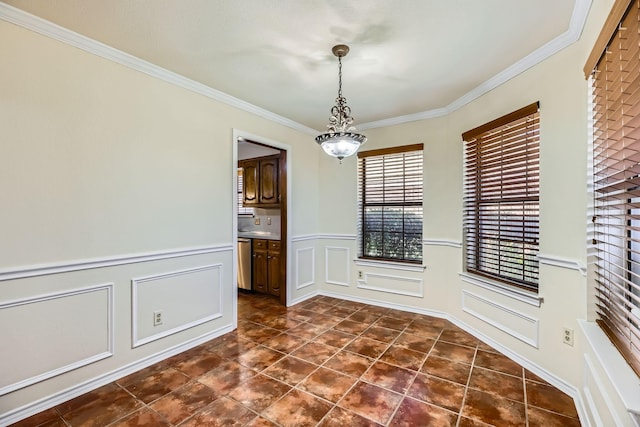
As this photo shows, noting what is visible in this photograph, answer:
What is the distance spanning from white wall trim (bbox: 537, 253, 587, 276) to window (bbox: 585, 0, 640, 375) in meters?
0.20

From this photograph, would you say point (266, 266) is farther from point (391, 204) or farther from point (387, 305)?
point (391, 204)

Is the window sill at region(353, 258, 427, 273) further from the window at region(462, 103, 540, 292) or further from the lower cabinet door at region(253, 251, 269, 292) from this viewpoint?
the lower cabinet door at region(253, 251, 269, 292)

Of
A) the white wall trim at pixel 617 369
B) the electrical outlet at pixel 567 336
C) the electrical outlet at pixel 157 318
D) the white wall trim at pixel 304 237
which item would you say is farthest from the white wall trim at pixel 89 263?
the electrical outlet at pixel 567 336

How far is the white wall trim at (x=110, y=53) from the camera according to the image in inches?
73.4

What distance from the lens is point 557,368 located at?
2.21 m

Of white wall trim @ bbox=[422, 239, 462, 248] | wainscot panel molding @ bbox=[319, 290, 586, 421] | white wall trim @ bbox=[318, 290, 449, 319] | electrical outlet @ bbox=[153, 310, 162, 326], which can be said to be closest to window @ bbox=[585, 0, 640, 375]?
wainscot panel molding @ bbox=[319, 290, 586, 421]

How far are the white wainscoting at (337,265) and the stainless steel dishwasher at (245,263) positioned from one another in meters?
1.23

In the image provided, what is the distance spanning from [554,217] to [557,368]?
1121mm

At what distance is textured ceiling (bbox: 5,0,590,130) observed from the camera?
1.82 m

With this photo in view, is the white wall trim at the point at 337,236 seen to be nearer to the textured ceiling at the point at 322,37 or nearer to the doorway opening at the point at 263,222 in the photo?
the doorway opening at the point at 263,222

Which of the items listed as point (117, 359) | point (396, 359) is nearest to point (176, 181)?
point (117, 359)

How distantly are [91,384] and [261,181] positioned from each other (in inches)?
126

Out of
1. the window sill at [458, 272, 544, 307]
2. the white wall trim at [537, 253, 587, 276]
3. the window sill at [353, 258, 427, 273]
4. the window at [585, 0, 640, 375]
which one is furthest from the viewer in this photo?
the window sill at [353, 258, 427, 273]

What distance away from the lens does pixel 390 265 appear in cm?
401
